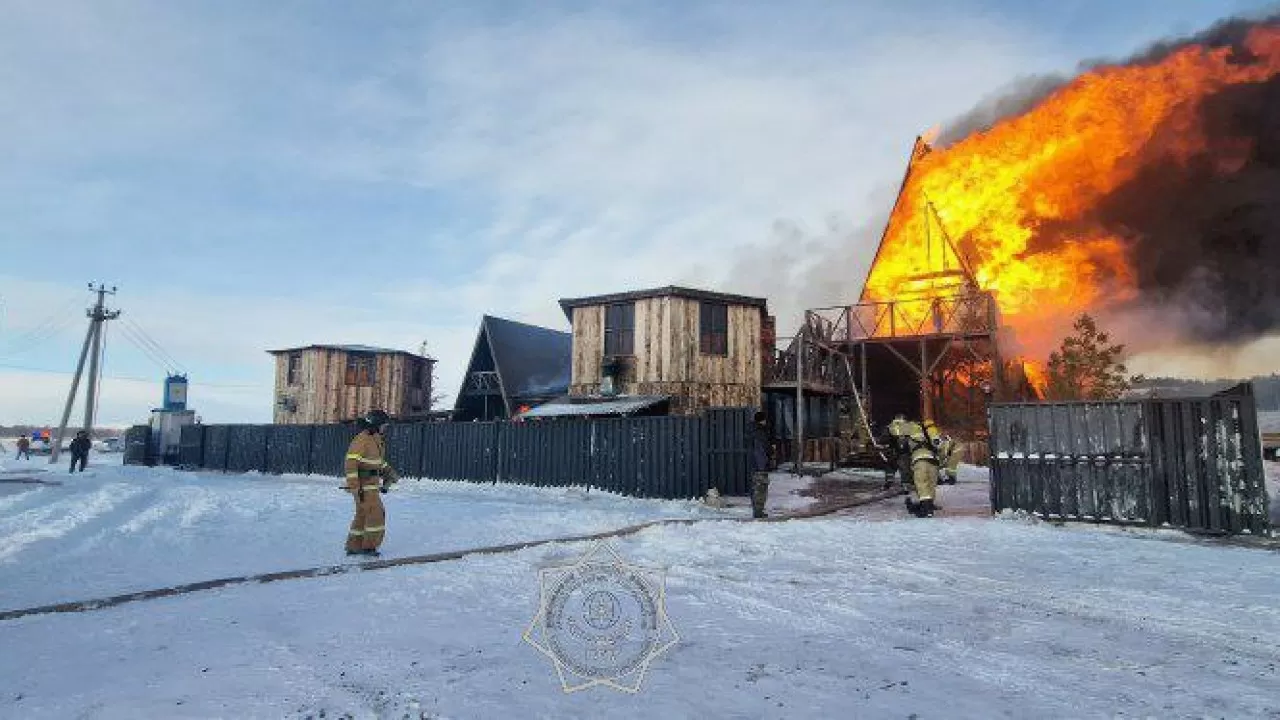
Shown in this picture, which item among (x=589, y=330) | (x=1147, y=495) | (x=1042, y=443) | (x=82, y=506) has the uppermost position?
(x=589, y=330)

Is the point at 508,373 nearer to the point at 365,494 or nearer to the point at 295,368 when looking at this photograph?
the point at 295,368

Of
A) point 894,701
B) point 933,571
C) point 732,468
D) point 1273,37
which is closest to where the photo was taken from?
point 894,701

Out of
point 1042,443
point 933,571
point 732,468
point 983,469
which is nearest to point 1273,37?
point 983,469

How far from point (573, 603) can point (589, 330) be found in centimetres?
1931

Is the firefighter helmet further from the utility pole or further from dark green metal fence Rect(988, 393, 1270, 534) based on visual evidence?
the utility pole

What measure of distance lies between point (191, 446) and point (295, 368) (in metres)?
6.52

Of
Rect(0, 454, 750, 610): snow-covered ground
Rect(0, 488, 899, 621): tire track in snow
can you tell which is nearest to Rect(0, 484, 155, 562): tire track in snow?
Rect(0, 454, 750, 610): snow-covered ground

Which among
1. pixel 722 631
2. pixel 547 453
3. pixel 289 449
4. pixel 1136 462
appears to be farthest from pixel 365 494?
pixel 289 449

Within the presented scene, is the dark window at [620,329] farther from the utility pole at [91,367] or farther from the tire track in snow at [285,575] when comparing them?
the utility pole at [91,367]

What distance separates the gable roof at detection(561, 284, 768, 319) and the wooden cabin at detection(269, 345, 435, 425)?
47.0 feet

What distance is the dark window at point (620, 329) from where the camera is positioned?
23.7 m

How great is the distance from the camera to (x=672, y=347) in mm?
22953

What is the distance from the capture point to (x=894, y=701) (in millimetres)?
3518

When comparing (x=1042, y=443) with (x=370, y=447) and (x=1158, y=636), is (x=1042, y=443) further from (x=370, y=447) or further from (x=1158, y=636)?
(x=370, y=447)
